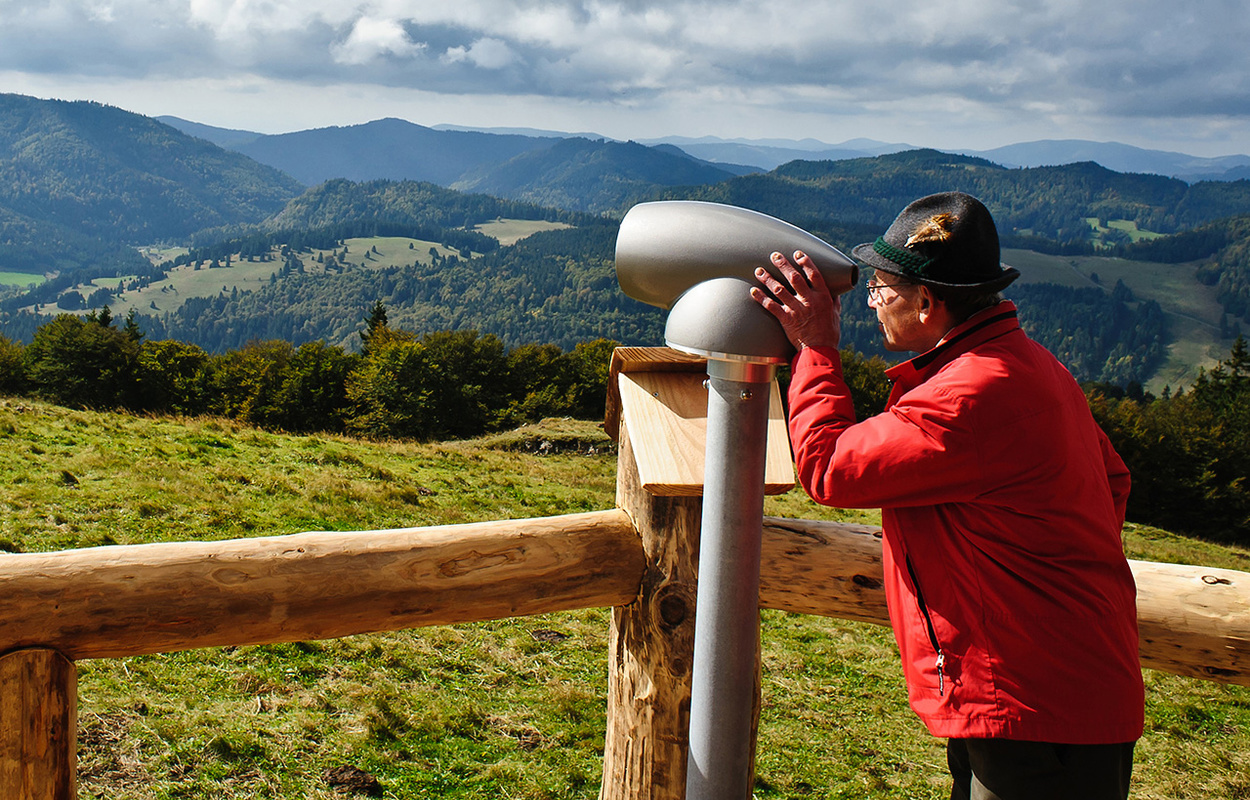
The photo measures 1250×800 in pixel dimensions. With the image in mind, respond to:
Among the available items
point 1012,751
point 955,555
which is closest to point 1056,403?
point 955,555

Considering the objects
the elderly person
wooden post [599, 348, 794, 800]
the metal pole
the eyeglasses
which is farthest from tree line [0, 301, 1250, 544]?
the elderly person

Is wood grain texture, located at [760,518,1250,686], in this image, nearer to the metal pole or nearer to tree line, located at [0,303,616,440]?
the metal pole

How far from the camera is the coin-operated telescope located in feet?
5.74

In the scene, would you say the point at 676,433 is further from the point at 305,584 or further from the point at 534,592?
the point at 305,584

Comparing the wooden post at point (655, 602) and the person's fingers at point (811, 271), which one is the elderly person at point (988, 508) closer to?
the person's fingers at point (811, 271)

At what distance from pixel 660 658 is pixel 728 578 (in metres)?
0.63

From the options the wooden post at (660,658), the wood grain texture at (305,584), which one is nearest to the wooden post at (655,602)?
the wooden post at (660,658)

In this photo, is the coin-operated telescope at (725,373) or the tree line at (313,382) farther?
the tree line at (313,382)

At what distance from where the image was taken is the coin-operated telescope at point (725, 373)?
68.9 inches

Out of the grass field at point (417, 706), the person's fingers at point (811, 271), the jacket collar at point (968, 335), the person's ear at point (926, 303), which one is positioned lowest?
the grass field at point (417, 706)

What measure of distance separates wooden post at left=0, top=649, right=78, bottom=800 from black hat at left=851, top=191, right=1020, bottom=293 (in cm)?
227

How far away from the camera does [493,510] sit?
13016mm

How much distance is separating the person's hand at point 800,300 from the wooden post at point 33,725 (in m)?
1.96

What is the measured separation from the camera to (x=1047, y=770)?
179cm
